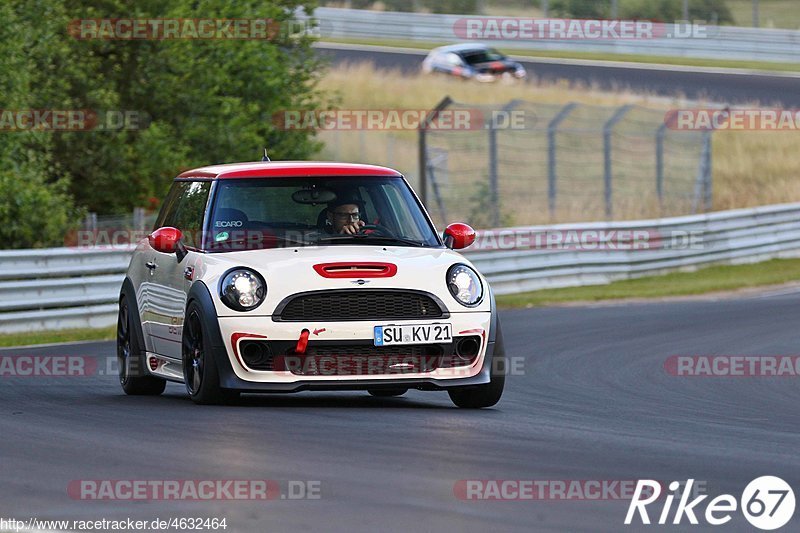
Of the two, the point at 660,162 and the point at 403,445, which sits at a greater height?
the point at 403,445

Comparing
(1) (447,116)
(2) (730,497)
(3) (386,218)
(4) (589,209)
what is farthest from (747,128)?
(2) (730,497)

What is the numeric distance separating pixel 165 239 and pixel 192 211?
0.47 m

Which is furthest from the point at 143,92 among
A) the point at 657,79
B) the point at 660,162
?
the point at 657,79

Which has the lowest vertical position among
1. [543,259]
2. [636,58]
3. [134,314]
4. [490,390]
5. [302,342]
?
[543,259]

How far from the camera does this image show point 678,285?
24.5 m

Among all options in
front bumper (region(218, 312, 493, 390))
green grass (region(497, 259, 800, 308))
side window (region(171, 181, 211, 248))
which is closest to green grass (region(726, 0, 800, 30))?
green grass (region(497, 259, 800, 308))

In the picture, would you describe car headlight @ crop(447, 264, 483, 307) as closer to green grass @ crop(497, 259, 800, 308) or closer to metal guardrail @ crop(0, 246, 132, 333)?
metal guardrail @ crop(0, 246, 132, 333)

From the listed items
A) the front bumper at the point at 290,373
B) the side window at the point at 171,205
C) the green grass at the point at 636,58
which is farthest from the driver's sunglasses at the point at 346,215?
the green grass at the point at 636,58

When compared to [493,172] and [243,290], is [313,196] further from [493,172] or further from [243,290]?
[493,172]

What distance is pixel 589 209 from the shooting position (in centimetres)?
3038

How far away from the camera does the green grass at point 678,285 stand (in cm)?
2248

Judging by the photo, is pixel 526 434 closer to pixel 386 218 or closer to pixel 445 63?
pixel 386 218

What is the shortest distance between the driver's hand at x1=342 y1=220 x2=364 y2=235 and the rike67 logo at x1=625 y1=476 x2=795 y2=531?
3.68 meters

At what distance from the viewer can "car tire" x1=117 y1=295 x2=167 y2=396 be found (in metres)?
11.2
